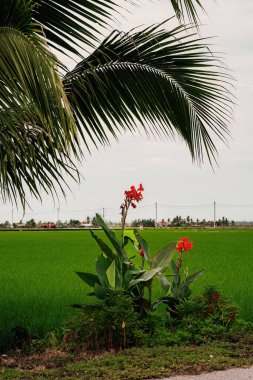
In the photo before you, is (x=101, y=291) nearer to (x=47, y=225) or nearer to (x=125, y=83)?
(x=125, y=83)

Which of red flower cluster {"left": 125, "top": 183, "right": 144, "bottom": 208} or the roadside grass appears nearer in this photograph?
the roadside grass

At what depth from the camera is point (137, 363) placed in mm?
4441

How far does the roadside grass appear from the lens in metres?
4.24

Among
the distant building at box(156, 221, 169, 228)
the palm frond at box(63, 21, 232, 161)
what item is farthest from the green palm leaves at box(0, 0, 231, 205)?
the distant building at box(156, 221, 169, 228)

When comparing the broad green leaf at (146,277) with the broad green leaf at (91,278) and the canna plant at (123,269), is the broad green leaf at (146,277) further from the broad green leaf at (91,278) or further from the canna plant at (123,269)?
the broad green leaf at (91,278)

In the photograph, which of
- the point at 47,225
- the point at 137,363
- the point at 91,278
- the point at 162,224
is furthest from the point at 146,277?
the point at 47,225

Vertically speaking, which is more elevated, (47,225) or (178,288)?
(47,225)

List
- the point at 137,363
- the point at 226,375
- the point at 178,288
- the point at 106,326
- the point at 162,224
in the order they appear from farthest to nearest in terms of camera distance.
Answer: the point at 162,224
the point at 178,288
the point at 106,326
the point at 137,363
the point at 226,375

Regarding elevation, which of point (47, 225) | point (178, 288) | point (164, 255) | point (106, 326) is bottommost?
point (106, 326)

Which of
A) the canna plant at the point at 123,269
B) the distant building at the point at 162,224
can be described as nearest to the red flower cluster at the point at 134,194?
the canna plant at the point at 123,269

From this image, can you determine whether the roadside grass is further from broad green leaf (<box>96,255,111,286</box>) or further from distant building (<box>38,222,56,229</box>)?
distant building (<box>38,222,56,229</box>)

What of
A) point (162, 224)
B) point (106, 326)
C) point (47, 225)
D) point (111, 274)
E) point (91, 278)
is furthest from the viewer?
point (47, 225)

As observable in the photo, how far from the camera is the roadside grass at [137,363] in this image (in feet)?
13.9

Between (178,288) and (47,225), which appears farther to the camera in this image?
(47,225)
